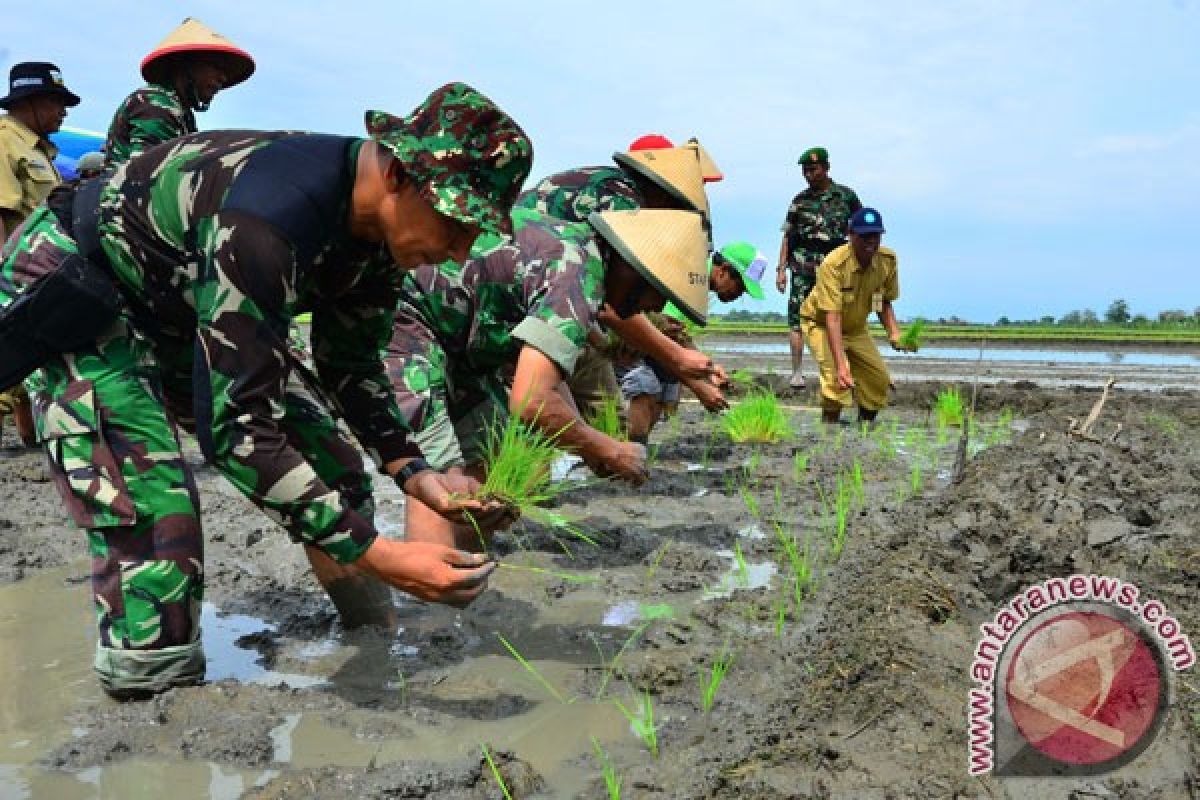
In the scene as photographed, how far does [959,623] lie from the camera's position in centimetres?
281

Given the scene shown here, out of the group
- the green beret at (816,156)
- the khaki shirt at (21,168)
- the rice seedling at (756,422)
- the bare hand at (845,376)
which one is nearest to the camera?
the khaki shirt at (21,168)

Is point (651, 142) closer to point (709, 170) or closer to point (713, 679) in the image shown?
point (709, 170)

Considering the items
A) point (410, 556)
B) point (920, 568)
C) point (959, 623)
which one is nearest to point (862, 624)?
point (959, 623)

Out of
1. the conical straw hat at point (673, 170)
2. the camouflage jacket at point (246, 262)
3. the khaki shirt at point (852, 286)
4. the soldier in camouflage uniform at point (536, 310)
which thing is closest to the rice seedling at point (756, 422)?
the khaki shirt at point (852, 286)

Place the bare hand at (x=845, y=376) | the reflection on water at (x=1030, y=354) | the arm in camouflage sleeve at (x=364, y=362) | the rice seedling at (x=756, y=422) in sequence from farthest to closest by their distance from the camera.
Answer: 1. the reflection on water at (x=1030, y=354)
2. the bare hand at (x=845, y=376)
3. the rice seedling at (x=756, y=422)
4. the arm in camouflage sleeve at (x=364, y=362)

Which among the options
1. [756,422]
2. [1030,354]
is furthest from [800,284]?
[1030,354]

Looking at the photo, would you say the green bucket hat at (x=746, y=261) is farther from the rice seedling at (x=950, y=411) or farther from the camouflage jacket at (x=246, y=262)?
the camouflage jacket at (x=246, y=262)

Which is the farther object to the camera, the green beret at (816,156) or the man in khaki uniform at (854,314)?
the green beret at (816,156)

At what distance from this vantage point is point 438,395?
3160 mm

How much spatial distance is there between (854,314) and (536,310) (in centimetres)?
485

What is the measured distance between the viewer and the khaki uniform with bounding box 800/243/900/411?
23.4 ft

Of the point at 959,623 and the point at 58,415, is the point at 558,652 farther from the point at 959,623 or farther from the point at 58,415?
the point at 58,415

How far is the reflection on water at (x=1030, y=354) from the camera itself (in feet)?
51.7

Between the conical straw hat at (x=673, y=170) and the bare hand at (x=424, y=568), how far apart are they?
244cm
